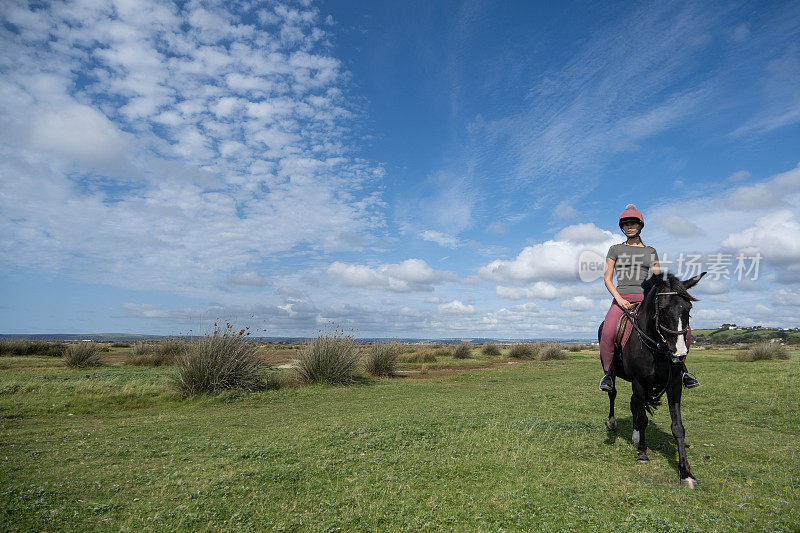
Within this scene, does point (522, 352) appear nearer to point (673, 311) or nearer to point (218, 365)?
point (218, 365)

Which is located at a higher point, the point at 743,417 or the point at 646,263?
the point at 646,263

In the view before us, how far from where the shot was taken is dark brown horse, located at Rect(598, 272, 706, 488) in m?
5.39

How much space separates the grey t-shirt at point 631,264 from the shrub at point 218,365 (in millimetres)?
11796

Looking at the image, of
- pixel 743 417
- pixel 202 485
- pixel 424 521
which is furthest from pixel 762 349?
pixel 202 485

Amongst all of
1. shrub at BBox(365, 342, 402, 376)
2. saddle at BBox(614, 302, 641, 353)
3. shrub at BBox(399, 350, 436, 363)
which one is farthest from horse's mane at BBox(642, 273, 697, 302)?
shrub at BBox(399, 350, 436, 363)

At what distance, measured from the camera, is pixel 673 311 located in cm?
542

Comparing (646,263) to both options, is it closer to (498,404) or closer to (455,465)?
(455,465)

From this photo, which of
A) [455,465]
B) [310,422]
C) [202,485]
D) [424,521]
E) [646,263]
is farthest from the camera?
[310,422]

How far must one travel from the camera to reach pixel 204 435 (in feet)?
25.6

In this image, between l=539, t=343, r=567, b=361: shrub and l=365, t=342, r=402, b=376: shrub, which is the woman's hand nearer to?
l=365, t=342, r=402, b=376: shrub

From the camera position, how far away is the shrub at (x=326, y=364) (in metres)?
16.5

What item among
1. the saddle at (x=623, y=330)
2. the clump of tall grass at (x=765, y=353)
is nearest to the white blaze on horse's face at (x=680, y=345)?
the saddle at (x=623, y=330)

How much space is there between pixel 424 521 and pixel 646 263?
17.8ft

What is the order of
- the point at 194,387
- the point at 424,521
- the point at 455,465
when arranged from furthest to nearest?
the point at 194,387
the point at 455,465
the point at 424,521
